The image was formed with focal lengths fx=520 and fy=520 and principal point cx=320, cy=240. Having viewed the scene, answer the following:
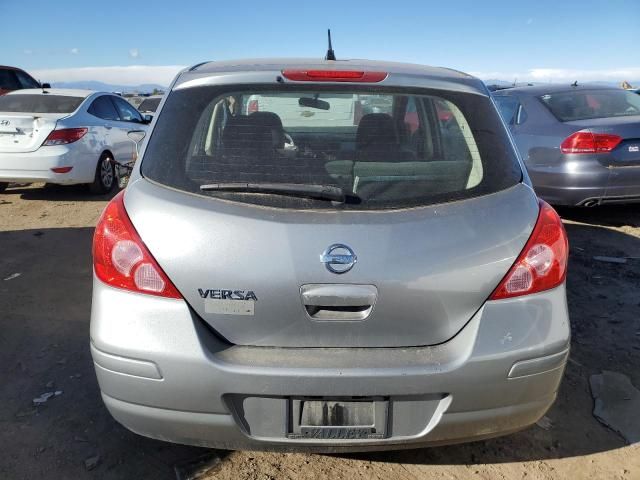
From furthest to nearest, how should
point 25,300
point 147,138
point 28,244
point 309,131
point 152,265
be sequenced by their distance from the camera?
point 28,244, point 25,300, point 309,131, point 147,138, point 152,265

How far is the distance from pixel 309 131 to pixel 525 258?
102cm

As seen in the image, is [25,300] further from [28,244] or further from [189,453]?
[189,453]

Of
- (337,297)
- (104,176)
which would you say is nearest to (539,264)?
(337,297)

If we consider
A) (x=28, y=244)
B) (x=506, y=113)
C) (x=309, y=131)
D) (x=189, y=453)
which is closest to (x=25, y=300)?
(x=28, y=244)

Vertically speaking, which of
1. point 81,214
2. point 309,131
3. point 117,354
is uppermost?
point 309,131

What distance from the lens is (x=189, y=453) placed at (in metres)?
2.36

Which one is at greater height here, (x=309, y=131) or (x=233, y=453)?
(x=309, y=131)

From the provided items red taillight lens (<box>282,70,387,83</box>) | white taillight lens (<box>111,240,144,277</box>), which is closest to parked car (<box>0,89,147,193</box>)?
red taillight lens (<box>282,70,387,83</box>)

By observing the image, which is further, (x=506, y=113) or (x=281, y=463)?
(x=506, y=113)

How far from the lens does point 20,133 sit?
6.93 m

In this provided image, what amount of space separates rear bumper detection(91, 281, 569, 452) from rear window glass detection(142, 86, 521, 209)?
0.47 metres

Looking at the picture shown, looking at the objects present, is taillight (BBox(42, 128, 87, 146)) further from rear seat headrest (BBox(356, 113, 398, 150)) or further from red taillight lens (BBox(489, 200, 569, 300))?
red taillight lens (BBox(489, 200, 569, 300))

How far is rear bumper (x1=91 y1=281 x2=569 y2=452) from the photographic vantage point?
174 cm

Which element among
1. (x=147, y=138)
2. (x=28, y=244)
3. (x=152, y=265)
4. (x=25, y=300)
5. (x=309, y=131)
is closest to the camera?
(x=152, y=265)
